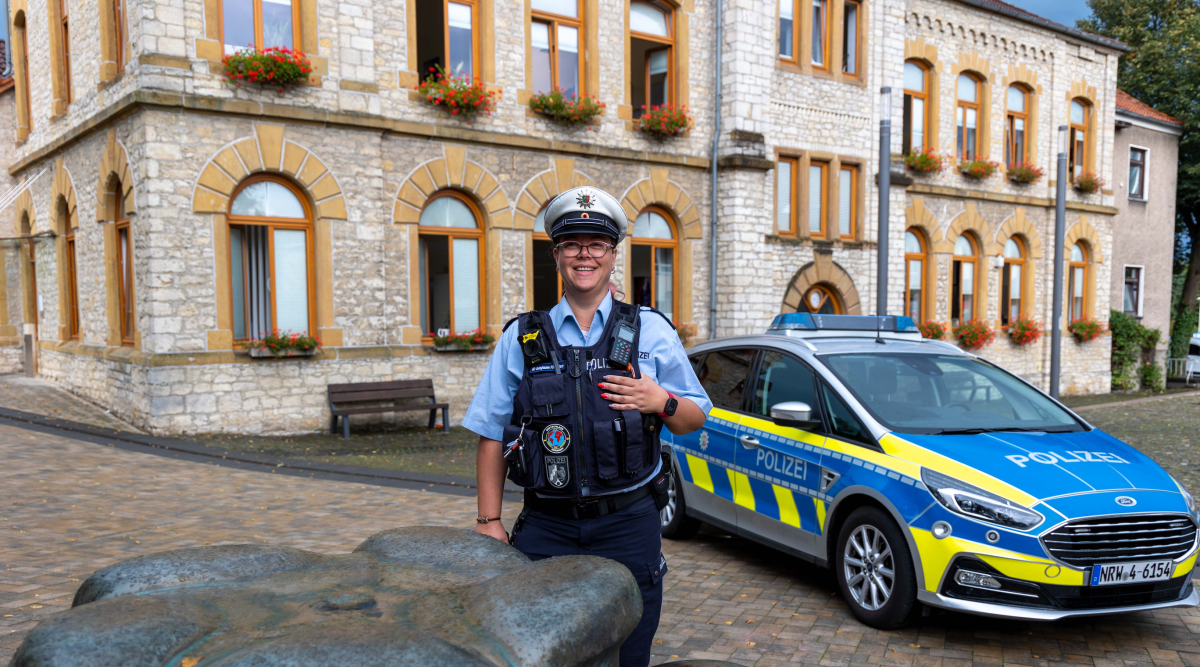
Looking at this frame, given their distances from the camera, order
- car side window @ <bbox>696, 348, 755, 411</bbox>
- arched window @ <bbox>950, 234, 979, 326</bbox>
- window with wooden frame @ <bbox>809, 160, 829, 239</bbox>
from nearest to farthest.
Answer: car side window @ <bbox>696, 348, 755, 411</bbox> → window with wooden frame @ <bbox>809, 160, 829, 239</bbox> → arched window @ <bbox>950, 234, 979, 326</bbox>

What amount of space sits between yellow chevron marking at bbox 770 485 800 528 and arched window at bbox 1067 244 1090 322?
21.8 meters

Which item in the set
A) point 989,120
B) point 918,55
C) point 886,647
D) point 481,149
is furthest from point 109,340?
point 989,120

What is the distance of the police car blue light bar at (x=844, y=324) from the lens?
6406 millimetres

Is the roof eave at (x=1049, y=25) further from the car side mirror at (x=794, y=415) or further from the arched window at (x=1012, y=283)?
the car side mirror at (x=794, y=415)

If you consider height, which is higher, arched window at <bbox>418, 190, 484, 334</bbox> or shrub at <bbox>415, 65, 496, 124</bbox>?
shrub at <bbox>415, 65, 496, 124</bbox>

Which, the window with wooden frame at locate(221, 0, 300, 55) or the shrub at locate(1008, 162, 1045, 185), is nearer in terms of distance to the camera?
the window with wooden frame at locate(221, 0, 300, 55)

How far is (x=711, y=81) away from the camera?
16781 mm

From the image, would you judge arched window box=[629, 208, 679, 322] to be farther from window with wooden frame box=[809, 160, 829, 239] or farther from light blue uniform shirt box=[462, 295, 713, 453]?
light blue uniform shirt box=[462, 295, 713, 453]

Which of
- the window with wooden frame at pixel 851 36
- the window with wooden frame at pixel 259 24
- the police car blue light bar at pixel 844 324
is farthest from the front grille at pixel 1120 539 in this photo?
the window with wooden frame at pixel 851 36

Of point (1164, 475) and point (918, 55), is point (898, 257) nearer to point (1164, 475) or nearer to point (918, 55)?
point (918, 55)

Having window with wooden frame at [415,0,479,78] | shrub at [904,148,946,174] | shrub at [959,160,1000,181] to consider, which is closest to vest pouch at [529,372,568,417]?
window with wooden frame at [415,0,479,78]

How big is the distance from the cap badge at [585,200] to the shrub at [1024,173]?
22.2m

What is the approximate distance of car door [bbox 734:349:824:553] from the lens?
5.29 metres

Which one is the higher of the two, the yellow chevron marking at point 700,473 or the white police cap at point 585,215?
the white police cap at point 585,215
